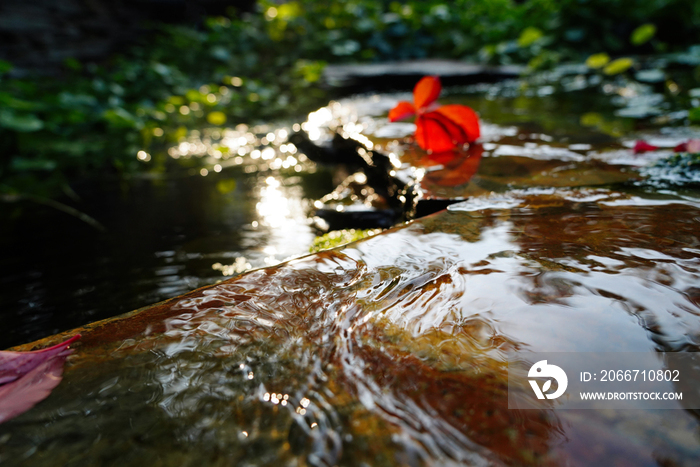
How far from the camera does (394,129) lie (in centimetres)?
235

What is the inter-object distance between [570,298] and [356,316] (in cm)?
37

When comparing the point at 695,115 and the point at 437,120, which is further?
the point at 695,115

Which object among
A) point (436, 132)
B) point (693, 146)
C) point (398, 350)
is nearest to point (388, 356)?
point (398, 350)

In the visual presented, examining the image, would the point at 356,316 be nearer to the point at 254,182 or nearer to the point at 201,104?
the point at 254,182

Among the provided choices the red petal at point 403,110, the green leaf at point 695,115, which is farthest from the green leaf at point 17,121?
the green leaf at point 695,115

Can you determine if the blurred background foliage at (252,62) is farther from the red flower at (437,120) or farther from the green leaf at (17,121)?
the red flower at (437,120)

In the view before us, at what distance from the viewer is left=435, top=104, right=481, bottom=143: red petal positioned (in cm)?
171

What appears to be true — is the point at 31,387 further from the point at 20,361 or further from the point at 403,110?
the point at 403,110

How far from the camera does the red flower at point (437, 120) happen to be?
1712mm

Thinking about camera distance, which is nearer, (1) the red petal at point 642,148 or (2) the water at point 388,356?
(2) the water at point 388,356

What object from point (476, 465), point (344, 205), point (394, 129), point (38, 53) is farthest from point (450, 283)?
point (38, 53)

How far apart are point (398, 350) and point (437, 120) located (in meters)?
1.34

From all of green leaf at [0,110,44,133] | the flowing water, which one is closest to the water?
the flowing water

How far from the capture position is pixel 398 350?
2.12 ft
